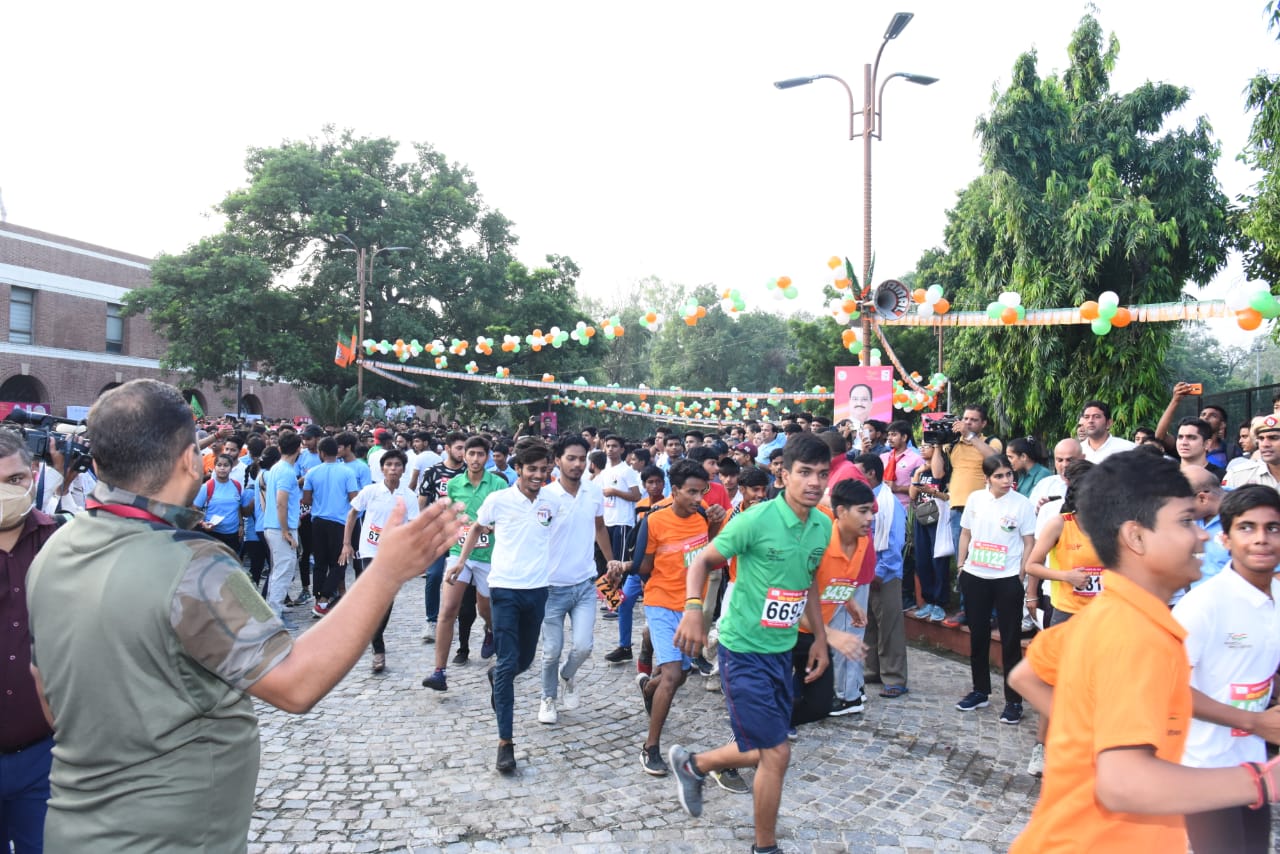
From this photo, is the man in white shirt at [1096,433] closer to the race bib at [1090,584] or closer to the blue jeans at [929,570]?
the race bib at [1090,584]

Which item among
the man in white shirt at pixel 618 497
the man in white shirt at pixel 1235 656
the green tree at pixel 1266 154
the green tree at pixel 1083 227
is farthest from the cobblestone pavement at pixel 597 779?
the green tree at pixel 1083 227

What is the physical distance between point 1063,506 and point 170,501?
4503 mm

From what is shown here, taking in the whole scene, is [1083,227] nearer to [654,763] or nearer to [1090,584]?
[1090,584]

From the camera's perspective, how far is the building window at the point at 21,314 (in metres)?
30.2

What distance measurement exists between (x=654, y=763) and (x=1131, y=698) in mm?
3518

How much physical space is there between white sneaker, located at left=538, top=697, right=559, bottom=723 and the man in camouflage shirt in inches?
154

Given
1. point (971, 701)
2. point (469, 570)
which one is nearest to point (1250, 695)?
point (971, 701)

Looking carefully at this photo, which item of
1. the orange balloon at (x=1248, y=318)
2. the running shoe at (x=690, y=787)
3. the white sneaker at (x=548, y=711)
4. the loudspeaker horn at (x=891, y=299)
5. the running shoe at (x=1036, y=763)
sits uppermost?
the loudspeaker horn at (x=891, y=299)

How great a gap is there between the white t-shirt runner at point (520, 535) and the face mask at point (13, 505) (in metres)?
2.91

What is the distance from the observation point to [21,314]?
3062 centimetres

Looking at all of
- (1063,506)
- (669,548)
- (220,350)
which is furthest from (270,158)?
(1063,506)

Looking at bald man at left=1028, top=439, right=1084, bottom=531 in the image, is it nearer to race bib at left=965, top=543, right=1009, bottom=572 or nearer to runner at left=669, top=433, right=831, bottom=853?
race bib at left=965, top=543, right=1009, bottom=572

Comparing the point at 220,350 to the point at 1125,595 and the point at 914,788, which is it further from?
the point at 1125,595

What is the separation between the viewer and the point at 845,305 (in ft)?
35.6
